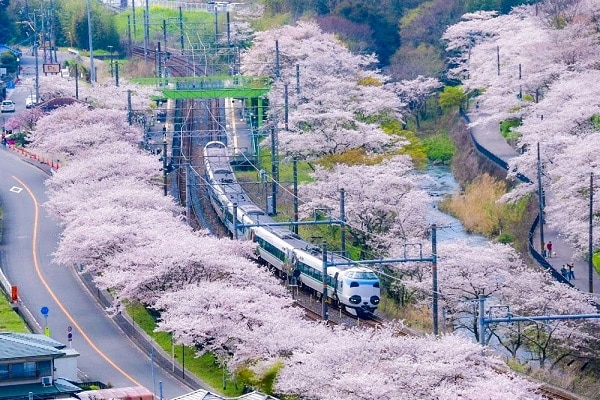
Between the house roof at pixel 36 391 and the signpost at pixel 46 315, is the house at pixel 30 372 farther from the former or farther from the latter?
the signpost at pixel 46 315

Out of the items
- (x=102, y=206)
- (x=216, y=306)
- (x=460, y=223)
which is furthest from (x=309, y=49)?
(x=216, y=306)

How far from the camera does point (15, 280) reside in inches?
1526

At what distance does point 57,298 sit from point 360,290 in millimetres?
7330

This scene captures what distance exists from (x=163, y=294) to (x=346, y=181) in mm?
12471

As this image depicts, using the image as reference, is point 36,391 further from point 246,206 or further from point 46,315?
point 246,206

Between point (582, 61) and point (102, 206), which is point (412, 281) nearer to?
point (102, 206)

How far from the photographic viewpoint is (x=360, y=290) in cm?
3556

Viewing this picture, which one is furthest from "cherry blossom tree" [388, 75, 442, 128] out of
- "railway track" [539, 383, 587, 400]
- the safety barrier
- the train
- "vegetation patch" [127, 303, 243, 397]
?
"railway track" [539, 383, 587, 400]

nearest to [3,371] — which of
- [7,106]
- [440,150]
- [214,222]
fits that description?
[214,222]

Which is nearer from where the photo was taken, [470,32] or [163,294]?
[163,294]

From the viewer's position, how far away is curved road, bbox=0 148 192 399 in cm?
3133

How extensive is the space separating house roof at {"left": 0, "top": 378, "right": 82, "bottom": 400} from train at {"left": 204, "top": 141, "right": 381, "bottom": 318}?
296 inches

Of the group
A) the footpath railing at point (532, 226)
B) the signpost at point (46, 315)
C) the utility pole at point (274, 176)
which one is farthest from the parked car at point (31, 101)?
the signpost at point (46, 315)

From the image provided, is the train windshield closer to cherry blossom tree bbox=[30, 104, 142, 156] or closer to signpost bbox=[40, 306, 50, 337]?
signpost bbox=[40, 306, 50, 337]
